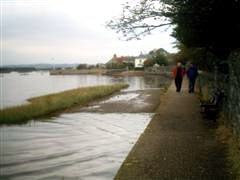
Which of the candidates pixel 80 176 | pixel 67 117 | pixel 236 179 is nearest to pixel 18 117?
pixel 67 117

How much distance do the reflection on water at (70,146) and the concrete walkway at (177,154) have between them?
2.49 feet

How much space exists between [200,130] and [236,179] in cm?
521

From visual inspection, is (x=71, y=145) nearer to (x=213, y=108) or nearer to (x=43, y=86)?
(x=213, y=108)

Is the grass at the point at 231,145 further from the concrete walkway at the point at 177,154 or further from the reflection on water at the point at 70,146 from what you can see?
the reflection on water at the point at 70,146

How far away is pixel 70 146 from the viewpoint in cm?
1348

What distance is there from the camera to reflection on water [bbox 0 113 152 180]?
398 inches

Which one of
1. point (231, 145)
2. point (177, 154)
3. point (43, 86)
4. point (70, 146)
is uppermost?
point (231, 145)

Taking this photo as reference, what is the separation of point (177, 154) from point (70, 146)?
493 cm

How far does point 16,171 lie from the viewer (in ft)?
34.4

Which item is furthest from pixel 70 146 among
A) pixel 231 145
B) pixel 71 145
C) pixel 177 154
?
pixel 231 145

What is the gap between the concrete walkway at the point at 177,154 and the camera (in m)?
8.05

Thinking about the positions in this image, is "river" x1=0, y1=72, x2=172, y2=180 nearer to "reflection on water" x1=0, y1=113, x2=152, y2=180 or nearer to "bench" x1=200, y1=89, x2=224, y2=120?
"reflection on water" x1=0, y1=113, x2=152, y2=180

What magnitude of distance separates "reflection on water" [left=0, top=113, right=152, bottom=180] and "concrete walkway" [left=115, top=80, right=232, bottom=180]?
758 mm

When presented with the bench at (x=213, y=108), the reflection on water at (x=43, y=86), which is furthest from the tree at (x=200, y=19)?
the reflection on water at (x=43, y=86)
